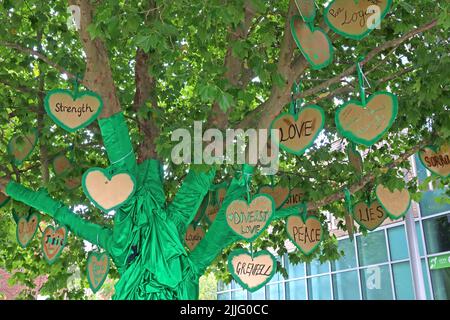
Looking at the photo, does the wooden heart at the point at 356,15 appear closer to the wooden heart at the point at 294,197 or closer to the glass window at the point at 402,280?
the wooden heart at the point at 294,197

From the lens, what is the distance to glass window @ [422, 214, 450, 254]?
995cm

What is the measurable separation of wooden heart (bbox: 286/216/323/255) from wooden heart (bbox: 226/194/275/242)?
66 cm

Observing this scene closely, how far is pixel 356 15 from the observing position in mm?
3258

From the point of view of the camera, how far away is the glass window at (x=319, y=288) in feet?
43.7

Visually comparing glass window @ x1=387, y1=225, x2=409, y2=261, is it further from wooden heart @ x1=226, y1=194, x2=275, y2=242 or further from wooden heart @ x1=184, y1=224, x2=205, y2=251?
wooden heart @ x1=226, y1=194, x2=275, y2=242

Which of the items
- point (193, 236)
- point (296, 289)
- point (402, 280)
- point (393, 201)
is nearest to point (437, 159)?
point (393, 201)

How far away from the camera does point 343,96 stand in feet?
17.5

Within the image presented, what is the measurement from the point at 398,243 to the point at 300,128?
8.45m

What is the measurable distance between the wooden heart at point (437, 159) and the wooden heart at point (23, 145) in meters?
3.34

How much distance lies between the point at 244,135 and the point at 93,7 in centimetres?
156

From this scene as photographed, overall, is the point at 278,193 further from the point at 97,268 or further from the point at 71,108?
the point at 71,108

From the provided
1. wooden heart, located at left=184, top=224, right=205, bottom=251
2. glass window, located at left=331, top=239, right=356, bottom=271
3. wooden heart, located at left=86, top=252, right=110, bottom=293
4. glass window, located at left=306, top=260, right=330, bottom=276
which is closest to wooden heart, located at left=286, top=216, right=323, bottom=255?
wooden heart, located at left=184, top=224, right=205, bottom=251

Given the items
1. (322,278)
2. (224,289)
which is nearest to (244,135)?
(322,278)
